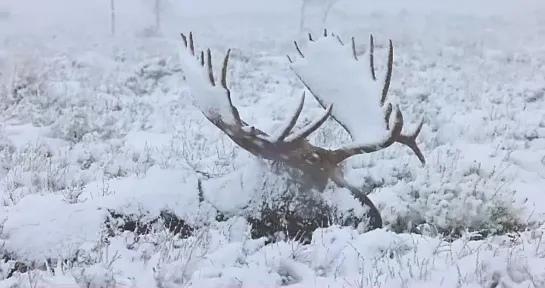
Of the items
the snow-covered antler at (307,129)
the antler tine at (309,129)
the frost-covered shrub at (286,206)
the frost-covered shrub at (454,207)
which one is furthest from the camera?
the frost-covered shrub at (454,207)

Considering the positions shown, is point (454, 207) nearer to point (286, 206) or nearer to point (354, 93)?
point (354, 93)

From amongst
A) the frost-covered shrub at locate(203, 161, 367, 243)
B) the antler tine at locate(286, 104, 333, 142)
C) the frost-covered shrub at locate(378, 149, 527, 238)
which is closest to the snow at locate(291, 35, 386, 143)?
the antler tine at locate(286, 104, 333, 142)

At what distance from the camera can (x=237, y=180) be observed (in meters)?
4.34

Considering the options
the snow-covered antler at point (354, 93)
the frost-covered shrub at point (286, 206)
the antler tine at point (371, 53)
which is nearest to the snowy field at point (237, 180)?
the frost-covered shrub at point (286, 206)

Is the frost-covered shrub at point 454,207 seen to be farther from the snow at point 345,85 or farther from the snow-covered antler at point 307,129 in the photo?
the snow at point 345,85

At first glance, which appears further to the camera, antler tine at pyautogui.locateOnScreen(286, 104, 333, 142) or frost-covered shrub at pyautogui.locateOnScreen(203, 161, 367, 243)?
frost-covered shrub at pyautogui.locateOnScreen(203, 161, 367, 243)

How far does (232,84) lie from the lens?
1241 centimetres

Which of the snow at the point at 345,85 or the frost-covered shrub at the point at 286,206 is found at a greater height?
the snow at the point at 345,85

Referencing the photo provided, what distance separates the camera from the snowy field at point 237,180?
338cm

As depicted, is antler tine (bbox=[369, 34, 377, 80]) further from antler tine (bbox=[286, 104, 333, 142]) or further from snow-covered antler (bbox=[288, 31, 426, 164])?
antler tine (bbox=[286, 104, 333, 142])

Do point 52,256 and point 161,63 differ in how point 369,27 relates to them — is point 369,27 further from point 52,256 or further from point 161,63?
point 52,256

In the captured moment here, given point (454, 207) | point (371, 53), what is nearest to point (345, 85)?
point (371, 53)

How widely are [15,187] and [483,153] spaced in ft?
17.8

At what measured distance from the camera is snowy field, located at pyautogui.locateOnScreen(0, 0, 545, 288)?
3377 millimetres
